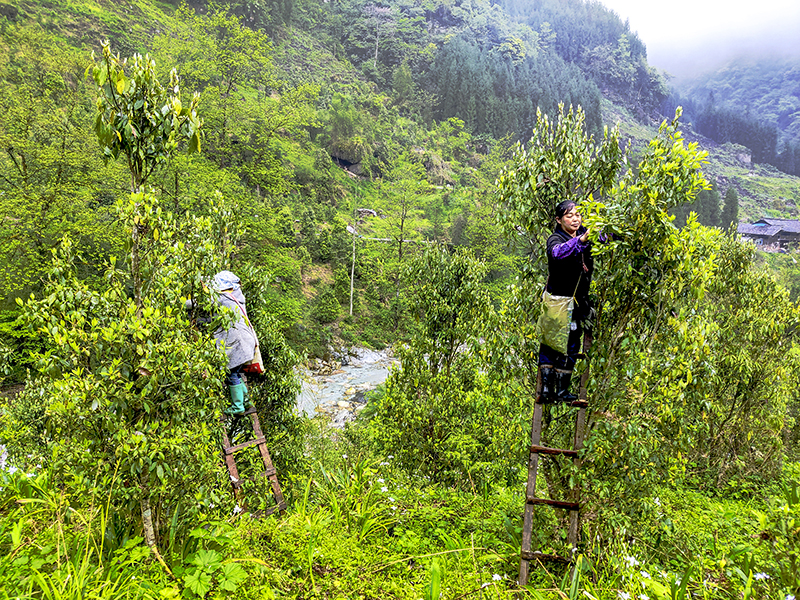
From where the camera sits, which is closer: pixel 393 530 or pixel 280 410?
pixel 393 530

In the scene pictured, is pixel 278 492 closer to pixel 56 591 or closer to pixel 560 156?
pixel 56 591

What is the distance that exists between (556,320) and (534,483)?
135 centimetres

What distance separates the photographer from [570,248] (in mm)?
2902

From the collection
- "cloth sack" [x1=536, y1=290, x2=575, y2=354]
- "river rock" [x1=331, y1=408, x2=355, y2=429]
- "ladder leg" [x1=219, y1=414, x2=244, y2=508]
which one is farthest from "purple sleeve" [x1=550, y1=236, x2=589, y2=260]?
"river rock" [x1=331, y1=408, x2=355, y2=429]

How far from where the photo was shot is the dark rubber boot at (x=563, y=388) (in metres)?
3.35

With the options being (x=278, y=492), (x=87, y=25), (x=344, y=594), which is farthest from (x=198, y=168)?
(x=87, y=25)

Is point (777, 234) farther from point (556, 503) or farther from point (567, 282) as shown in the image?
point (556, 503)

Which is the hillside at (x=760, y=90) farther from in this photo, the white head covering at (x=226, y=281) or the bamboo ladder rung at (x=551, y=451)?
the white head covering at (x=226, y=281)

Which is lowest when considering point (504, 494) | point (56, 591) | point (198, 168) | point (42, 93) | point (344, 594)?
point (504, 494)

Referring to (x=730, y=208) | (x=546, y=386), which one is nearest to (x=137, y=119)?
(x=546, y=386)

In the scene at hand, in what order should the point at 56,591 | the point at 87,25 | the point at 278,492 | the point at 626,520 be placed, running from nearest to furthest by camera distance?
1. the point at 56,591
2. the point at 626,520
3. the point at 278,492
4. the point at 87,25

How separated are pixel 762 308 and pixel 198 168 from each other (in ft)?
55.7

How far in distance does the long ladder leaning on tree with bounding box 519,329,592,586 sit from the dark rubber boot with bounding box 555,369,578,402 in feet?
0.23

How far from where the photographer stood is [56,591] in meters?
2.28
